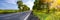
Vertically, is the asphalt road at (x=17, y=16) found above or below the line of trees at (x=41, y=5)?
below

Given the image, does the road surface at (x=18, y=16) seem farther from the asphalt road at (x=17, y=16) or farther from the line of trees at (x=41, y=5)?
the line of trees at (x=41, y=5)

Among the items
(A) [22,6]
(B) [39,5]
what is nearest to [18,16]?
(A) [22,6]

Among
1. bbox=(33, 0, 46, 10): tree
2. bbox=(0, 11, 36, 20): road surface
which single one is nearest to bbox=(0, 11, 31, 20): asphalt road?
bbox=(0, 11, 36, 20): road surface

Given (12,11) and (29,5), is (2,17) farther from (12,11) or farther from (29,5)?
(29,5)

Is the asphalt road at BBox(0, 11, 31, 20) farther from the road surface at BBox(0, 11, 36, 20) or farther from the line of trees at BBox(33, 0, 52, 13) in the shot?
the line of trees at BBox(33, 0, 52, 13)

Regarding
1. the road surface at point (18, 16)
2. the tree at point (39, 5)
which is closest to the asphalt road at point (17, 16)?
the road surface at point (18, 16)

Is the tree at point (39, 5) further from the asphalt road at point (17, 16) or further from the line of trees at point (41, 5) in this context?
the asphalt road at point (17, 16)

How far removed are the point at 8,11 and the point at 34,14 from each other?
30 centimetres

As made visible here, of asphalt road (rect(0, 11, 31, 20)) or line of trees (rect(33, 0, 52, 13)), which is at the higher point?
→ line of trees (rect(33, 0, 52, 13))

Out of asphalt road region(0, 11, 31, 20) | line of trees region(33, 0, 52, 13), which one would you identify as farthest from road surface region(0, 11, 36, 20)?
line of trees region(33, 0, 52, 13)


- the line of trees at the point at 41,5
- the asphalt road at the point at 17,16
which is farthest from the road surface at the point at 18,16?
the line of trees at the point at 41,5

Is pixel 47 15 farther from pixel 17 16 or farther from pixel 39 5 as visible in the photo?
pixel 17 16

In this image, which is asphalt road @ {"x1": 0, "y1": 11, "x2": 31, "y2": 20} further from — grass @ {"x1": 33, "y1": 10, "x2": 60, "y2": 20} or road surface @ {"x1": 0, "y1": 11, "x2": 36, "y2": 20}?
grass @ {"x1": 33, "y1": 10, "x2": 60, "y2": 20}

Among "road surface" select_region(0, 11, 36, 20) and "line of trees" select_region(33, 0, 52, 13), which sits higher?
"line of trees" select_region(33, 0, 52, 13)
